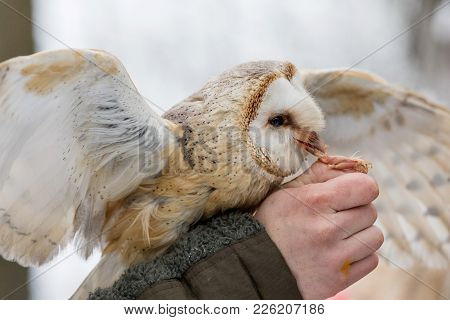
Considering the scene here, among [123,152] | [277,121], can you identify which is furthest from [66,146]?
[277,121]

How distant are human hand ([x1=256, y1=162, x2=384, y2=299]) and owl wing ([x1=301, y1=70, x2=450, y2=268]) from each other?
20 centimetres

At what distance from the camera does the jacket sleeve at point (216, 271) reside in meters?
0.70

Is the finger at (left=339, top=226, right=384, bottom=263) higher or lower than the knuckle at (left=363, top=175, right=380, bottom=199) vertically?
lower

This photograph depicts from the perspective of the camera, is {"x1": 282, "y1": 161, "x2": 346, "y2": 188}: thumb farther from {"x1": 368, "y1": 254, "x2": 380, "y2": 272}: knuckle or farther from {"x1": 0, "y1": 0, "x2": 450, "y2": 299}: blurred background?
{"x1": 0, "y1": 0, "x2": 450, "y2": 299}: blurred background

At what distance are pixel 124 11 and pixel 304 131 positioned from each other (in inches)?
28.9

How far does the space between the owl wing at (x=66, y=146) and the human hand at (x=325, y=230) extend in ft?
0.70

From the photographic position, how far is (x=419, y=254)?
96 cm

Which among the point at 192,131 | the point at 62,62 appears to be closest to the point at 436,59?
the point at 192,131

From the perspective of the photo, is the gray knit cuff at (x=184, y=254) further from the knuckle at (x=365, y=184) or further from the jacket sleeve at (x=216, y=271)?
the knuckle at (x=365, y=184)

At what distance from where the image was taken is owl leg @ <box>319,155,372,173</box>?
0.83m

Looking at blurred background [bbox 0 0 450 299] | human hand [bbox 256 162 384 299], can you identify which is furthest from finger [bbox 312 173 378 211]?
blurred background [bbox 0 0 450 299]

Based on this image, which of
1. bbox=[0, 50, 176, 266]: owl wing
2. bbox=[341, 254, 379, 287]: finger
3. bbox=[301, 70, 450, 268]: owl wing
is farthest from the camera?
bbox=[301, 70, 450, 268]: owl wing

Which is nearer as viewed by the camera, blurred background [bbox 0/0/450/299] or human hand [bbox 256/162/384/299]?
human hand [bbox 256/162/384/299]

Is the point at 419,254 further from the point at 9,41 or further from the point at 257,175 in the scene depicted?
the point at 9,41
